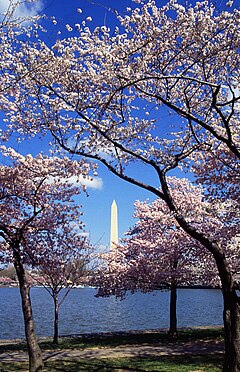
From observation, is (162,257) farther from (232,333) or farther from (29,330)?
(232,333)

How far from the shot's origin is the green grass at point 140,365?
843 centimetres

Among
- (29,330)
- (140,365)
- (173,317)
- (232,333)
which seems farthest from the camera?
(173,317)

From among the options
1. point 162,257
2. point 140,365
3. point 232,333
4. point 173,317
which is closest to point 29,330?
point 140,365

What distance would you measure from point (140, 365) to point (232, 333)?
3347 millimetres

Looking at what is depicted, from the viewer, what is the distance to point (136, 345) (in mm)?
13484

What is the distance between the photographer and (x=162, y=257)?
16.7 metres

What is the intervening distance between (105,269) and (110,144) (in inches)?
459

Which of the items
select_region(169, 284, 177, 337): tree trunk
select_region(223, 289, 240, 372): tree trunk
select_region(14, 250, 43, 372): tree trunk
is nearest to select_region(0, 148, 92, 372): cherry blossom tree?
select_region(14, 250, 43, 372): tree trunk

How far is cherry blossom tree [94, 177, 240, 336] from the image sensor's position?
631 inches

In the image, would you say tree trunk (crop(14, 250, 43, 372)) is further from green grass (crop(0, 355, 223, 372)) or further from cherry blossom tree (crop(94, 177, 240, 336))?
cherry blossom tree (crop(94, 177, 240, 336))

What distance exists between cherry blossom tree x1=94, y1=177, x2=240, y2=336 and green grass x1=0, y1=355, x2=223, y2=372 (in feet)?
17.7

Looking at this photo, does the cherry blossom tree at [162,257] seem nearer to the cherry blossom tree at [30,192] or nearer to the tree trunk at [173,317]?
the tree trunk at [173,317]

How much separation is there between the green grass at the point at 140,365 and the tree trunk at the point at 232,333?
196 centimetres

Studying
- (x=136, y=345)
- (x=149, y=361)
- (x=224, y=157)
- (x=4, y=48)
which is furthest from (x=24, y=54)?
(x=136, y=345)
